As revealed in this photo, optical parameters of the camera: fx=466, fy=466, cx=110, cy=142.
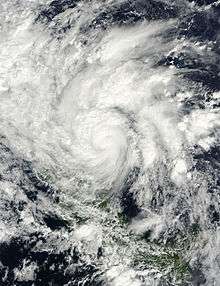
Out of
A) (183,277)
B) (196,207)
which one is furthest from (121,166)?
(183,277)

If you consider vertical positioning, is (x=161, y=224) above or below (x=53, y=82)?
below

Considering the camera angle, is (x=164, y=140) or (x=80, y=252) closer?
(x=80, y=252)

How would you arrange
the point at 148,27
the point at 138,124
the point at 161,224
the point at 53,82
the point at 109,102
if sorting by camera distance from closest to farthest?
the point at 161,224
the point at 138,124
the point at 109,102
the point at 53,82
the point at 148,27

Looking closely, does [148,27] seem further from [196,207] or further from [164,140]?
[196,207]

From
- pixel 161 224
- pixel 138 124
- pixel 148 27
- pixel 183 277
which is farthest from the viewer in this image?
pixel 148 27

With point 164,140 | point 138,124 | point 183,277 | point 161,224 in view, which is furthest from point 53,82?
point 183,277

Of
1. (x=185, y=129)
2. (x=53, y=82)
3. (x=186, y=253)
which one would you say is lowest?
(x=186, y=253)
